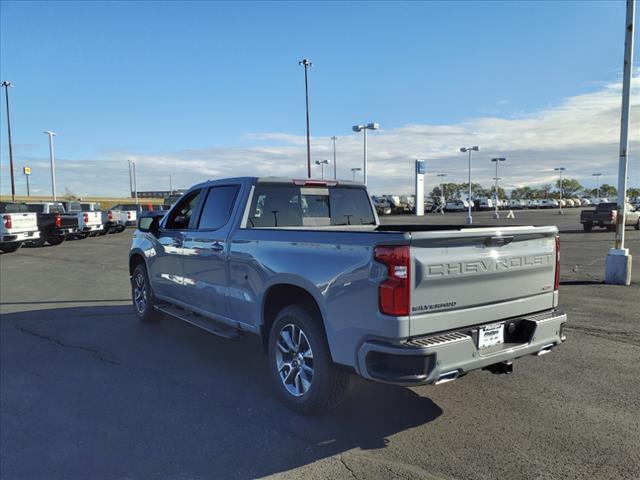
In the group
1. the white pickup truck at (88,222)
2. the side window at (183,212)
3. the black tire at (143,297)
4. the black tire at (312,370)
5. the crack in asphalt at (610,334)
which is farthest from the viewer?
the white pickup truck at (88,222)

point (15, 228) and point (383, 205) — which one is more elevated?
point (383, 205)

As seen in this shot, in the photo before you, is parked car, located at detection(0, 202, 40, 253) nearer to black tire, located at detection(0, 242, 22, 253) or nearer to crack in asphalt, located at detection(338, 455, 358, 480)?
black tire, located at detection(0, 242, 22, 253)

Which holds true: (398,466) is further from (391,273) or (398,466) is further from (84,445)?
(84,445)

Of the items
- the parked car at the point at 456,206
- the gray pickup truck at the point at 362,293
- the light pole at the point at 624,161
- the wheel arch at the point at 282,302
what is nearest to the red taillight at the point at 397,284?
the gray pickup truck at the point at 362,293

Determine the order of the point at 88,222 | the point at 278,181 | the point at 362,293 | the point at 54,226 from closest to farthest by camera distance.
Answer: the point at 362,293, the point at 278,181, the point at 54,226, the point at 88,222

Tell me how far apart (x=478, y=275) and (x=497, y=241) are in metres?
0.32

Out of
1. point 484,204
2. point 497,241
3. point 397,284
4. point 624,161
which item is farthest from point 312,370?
point 484,204

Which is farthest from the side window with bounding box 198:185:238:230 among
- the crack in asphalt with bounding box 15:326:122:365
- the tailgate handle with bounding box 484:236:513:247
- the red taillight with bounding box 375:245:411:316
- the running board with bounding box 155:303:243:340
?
the tailgate handle with bounding box 484:236:513:247

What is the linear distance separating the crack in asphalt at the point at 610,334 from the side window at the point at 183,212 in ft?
16.9

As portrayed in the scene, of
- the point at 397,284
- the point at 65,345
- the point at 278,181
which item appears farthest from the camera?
the point at 65,345

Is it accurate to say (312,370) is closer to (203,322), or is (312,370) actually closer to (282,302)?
(282,302)

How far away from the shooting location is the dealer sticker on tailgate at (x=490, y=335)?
3619 millimetres

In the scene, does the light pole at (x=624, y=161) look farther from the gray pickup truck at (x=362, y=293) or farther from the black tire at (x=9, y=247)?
the black tire at (x=9, y=247)

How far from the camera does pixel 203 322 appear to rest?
Result: 5.58 meters
